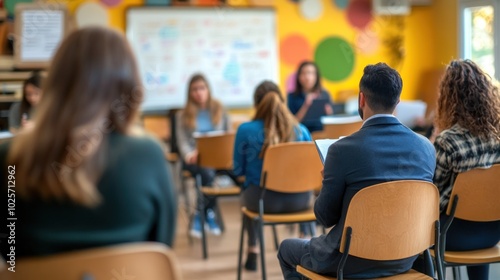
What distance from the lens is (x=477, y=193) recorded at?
2605mm

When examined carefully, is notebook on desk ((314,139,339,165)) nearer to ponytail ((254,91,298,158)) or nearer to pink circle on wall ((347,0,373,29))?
→ ponytail ((254,91,298,158))

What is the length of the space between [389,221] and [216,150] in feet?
7.58

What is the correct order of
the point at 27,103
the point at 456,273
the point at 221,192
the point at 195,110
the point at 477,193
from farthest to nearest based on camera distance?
the point at 195,110
the point at 27,103
the point at 221,192
the point at 456,273
the point at 477,193

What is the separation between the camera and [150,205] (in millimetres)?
1515

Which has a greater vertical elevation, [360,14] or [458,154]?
[360,14]

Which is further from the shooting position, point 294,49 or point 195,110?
point 294,49

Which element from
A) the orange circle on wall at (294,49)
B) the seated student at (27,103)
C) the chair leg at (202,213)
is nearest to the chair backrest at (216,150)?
the chair leg at (202,213)

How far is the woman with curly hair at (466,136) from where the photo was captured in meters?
2.66

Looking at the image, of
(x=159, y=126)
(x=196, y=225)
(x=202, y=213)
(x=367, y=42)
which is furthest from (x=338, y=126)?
(x=367, y=42)

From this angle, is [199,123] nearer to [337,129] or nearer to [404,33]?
[337,129]

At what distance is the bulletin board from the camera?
5.71m

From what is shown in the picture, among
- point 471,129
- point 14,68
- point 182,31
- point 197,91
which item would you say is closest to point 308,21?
point 182,31

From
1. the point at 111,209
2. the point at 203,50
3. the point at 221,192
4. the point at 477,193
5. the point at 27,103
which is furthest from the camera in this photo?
the point at 203,50

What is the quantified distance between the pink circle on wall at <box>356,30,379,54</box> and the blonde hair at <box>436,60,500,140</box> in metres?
4.37
